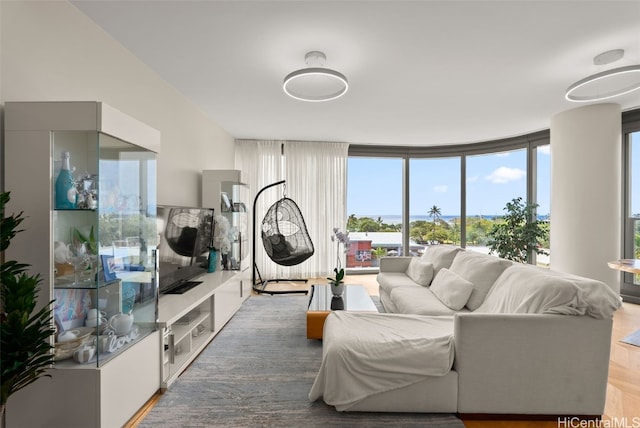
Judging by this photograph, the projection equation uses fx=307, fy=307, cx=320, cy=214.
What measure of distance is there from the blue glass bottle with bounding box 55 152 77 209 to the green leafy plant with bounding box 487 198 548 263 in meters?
5.26

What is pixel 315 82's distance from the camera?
2859mm

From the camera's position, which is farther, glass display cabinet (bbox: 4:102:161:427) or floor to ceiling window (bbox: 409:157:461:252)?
floor to ceiling window (bbox: 409:157:461:252)

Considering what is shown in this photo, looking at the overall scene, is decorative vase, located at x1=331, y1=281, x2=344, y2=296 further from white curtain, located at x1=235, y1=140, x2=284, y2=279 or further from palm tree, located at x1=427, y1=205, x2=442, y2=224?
palm tree, located at x1=427, y1=205, x2=442, y2=224

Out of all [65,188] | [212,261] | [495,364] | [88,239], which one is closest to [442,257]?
[495,364]

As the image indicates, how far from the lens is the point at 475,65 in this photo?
2.74m

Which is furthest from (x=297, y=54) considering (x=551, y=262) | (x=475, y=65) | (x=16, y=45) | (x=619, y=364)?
(x=551, y=262)

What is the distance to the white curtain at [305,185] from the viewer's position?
18.4 feet

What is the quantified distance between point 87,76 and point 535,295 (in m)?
3.31

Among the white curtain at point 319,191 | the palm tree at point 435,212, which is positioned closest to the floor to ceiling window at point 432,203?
the palm tree at point 435,212

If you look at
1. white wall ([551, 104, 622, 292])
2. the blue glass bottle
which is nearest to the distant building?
white wall ([551, 104, 622, 292])

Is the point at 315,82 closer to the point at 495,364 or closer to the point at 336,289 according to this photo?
the point at 336,289

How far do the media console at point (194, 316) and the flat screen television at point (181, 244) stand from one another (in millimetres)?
156

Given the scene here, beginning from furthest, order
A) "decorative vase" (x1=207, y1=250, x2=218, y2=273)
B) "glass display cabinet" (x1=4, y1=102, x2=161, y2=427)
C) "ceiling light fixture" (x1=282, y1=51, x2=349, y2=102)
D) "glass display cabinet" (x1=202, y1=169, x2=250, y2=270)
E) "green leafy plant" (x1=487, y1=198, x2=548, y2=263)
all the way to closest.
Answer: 1. "green leafy plant" (x1=487, y1=198, x2=548, y2=263)
2. "glass display cabinet" (x1=202, y1=169, x2=250, y2=270)
3. "decorative vase" (x1=207, y1=250, x2=218, y2=273)
4. "ceiling light fixture" (x1=282, y1=51, x2=349, y2=102)
5. "glass display cabinet" (x1=4, y1=102, x2=161, y2=427)

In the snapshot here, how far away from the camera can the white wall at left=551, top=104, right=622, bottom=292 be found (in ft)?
12.4
